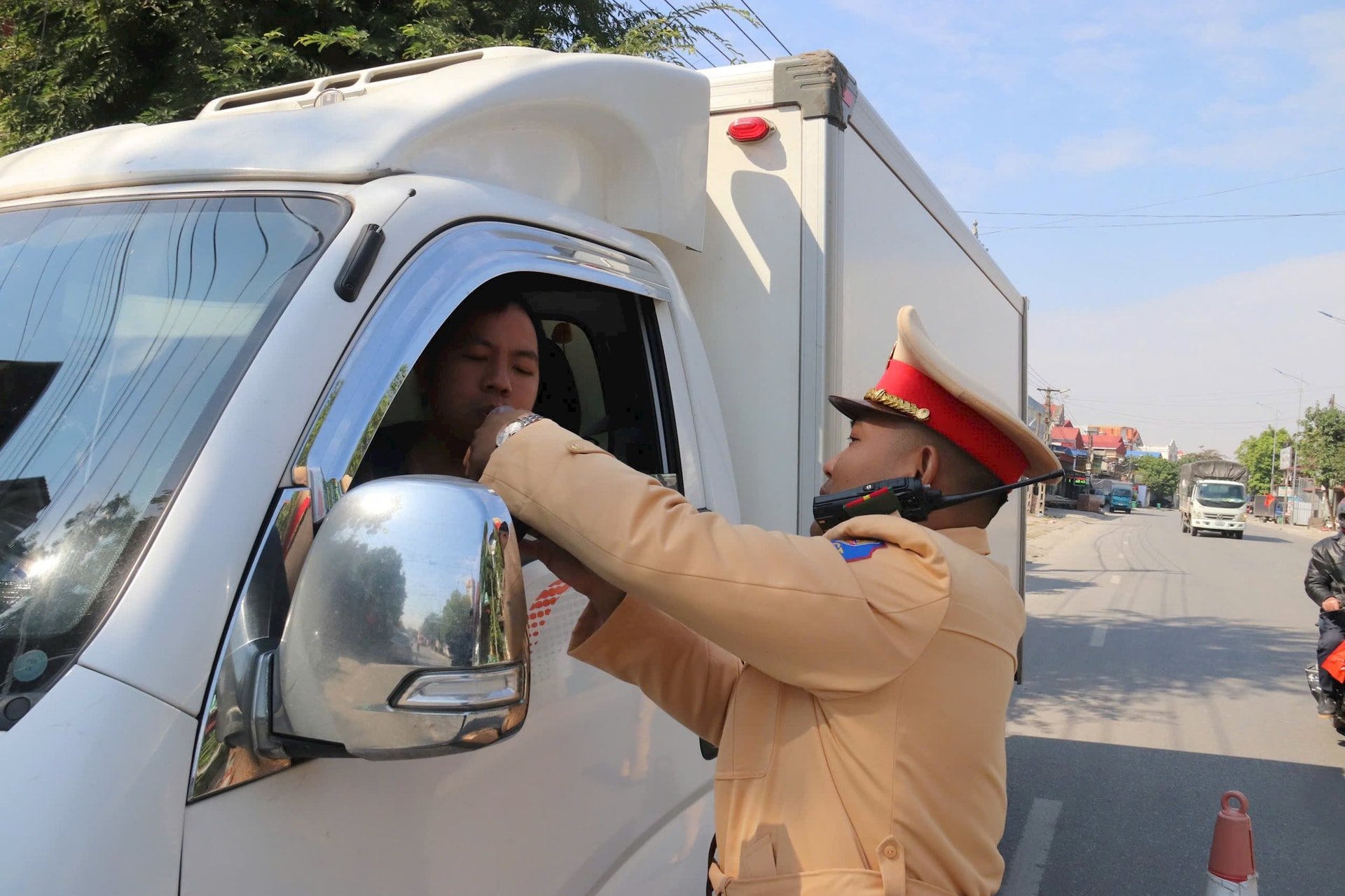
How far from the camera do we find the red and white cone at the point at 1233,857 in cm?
381

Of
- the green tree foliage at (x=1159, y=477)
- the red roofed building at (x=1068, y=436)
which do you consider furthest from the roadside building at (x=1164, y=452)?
the red roofed building at (x=1068, y=436)

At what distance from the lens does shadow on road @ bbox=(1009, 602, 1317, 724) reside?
912cm

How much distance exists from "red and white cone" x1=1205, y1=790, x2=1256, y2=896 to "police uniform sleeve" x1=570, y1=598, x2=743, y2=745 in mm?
3019

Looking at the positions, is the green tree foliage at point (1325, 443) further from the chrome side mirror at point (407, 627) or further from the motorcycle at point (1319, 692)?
the chrome side mirror at point (407, 627)

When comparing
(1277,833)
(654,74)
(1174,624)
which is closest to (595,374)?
(654,74)

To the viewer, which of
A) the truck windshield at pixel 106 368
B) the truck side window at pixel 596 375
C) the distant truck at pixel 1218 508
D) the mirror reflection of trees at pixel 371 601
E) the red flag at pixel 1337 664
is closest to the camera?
the mirror reflection of trees at pixel 371 601

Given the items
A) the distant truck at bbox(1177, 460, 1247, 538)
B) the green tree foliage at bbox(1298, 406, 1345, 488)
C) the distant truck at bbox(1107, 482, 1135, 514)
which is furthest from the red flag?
the distant truck at bbox(1107, 482, 1135, 514)

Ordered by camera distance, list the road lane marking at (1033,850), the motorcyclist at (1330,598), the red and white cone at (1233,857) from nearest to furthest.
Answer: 1. the red and white cone at (1233,857)
2. the road lane marking at (1033,850)
3. the motorcyclist at (1330,598)

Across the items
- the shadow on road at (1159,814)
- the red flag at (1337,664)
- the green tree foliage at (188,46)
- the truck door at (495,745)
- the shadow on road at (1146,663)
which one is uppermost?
the green tree foliage at (188,46)

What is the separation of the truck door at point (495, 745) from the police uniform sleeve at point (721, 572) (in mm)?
276

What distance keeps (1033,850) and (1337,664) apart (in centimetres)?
329

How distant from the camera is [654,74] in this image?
2.35m

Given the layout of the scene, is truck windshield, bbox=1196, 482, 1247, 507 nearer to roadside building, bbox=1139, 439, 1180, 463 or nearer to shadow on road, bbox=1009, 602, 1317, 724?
shadow on road, bbox=1009, 602, 1317, 724

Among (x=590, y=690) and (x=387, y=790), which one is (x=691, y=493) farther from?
(x=387, y=790)
